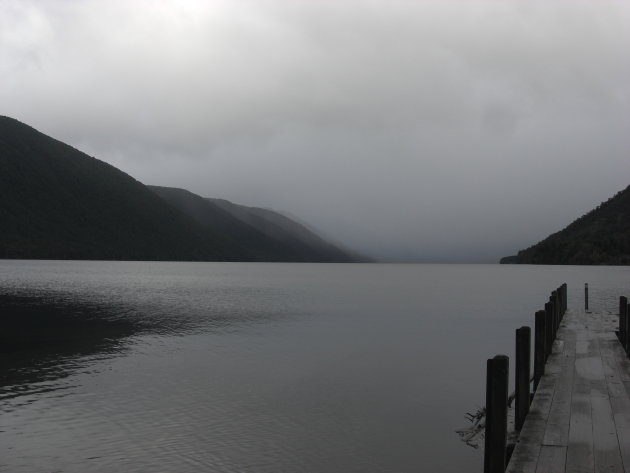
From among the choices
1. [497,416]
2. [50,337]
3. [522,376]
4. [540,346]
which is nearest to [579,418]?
[522,376]

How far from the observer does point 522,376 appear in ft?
41.8

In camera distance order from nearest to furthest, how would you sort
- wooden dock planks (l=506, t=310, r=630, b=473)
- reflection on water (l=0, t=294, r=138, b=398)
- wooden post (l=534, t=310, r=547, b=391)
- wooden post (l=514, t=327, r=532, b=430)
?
wooden dock planks (l=506, t=310, r=630, b=473) < wooden post (l=514, t=327, r=532, b=430) < wooden post (l=534, t=310, r=547, b=391) < reflection on water (l=0, t=294, r=138, b=398)

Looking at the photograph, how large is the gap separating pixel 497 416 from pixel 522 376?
142 inches

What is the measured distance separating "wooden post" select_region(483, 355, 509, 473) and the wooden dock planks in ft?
0.77

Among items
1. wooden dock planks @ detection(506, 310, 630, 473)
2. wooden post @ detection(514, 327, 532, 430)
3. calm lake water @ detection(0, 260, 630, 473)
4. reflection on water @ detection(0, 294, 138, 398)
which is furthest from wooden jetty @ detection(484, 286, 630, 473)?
reflection on water @ detection(0, 294, 138, 398)

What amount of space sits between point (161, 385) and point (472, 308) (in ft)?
154

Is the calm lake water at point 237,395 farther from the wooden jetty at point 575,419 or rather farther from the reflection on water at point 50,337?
the wooden jetty at point 575,419

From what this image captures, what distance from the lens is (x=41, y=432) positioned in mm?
15367

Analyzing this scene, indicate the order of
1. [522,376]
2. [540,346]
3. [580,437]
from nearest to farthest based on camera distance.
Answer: [580,437]
[522,376]
[540,346]

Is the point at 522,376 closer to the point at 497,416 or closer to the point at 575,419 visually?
the point at 575,419

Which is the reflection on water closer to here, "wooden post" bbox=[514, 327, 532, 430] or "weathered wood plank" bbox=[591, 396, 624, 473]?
"wooden post" bbox=[514, 327, 532, 430]

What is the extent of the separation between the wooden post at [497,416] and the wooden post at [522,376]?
116 inches

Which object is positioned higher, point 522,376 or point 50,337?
point 522,376

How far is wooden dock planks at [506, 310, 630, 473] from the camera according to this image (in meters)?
9.41
